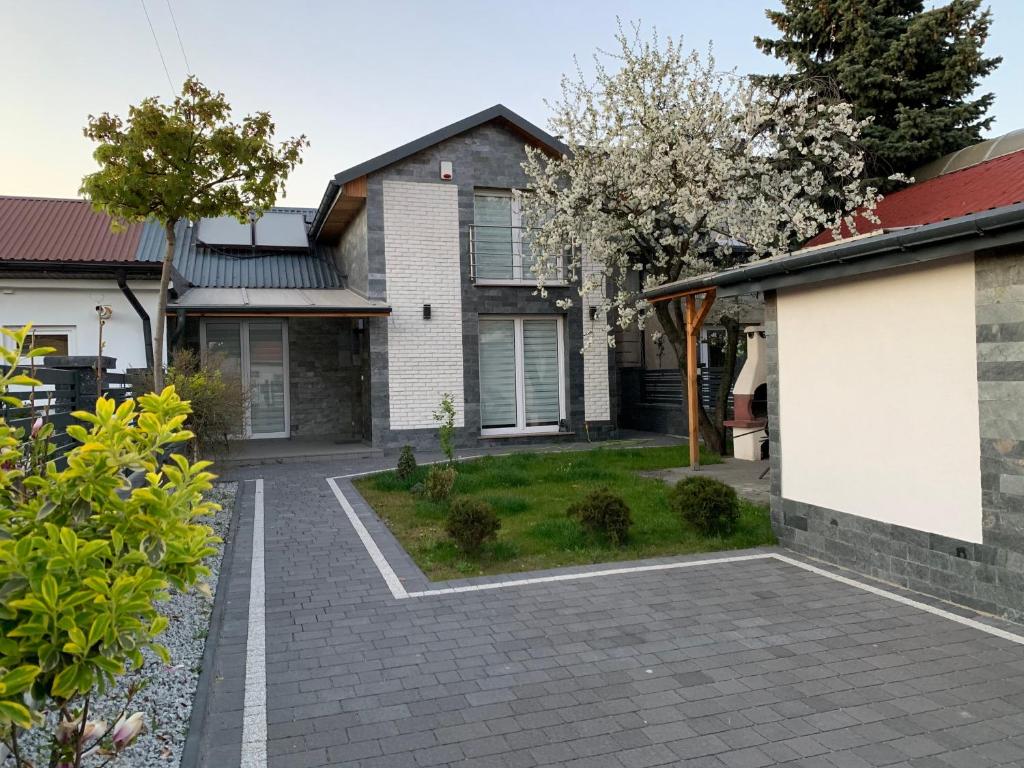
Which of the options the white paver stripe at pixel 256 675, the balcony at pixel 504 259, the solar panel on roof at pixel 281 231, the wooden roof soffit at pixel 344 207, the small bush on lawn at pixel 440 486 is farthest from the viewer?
the solar panel on roof at pixel 281 231

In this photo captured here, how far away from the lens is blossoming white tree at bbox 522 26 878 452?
13094mm

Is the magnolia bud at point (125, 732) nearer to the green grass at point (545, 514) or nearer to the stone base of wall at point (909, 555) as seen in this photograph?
the green grass at point (545, 514)

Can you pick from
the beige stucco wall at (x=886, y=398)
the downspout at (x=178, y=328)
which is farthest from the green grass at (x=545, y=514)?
the downspout at (x=178, y=328)

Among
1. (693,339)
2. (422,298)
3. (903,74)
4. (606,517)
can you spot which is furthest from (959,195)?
(422,298)

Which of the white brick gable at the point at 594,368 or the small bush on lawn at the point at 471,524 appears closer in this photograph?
the small bush on lawn at the point at 471,524

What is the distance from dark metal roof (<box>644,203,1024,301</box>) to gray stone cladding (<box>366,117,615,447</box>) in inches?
336

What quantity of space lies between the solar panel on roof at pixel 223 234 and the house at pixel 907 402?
14.3m

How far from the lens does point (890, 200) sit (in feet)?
42.4

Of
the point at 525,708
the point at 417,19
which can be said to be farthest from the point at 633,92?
the point at 525,708

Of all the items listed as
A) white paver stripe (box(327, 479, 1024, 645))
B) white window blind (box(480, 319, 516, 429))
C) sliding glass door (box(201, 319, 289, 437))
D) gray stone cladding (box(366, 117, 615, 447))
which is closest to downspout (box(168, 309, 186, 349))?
sliding glass door (box(201, 319, 289, 437))

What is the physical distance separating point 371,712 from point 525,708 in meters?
0.84

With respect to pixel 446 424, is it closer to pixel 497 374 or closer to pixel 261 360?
pixel 497 374

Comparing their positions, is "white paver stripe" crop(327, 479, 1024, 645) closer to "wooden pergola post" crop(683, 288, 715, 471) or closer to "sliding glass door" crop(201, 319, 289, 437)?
"wooden pergola post" crop(683, 288, 715, 471)

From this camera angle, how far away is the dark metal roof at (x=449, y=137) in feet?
49.3
